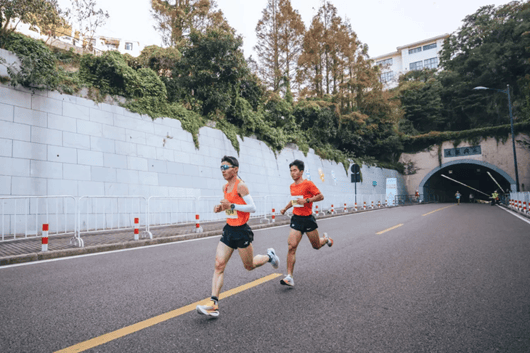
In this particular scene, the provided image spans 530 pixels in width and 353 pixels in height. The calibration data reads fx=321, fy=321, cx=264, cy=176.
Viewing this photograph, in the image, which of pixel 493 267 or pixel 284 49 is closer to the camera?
pixel 493 267

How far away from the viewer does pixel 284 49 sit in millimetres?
29734

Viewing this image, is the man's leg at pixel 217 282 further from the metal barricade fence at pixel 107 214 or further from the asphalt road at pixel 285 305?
the metal barricade fence at pixel 107 214

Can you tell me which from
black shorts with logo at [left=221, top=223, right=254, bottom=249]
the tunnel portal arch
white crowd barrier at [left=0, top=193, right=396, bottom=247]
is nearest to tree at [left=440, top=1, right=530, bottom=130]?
the tunnel portal arch

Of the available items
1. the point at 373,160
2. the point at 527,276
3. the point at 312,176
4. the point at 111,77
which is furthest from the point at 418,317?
the point at 373,160

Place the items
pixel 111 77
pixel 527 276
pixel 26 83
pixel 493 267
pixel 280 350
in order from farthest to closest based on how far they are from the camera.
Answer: pixel 111 77 < pixel 26 83 < pixel 493 267 < pixel 527 276 < pixel 280 350

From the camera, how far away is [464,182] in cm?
5894

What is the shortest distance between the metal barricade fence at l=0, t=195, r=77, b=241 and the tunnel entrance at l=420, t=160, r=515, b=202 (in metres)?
42.9

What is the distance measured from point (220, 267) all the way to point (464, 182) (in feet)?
219

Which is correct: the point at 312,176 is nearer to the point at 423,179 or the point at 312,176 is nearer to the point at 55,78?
the point at 55,78

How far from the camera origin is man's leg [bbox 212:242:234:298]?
3331 millimetres

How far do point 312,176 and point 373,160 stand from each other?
15732 millimetres

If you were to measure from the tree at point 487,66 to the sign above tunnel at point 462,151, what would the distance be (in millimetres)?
6774

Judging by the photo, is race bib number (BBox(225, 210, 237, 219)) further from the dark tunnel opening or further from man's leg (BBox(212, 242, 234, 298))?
the dark tunnel opening

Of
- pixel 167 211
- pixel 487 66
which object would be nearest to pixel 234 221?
pixel 167 211
